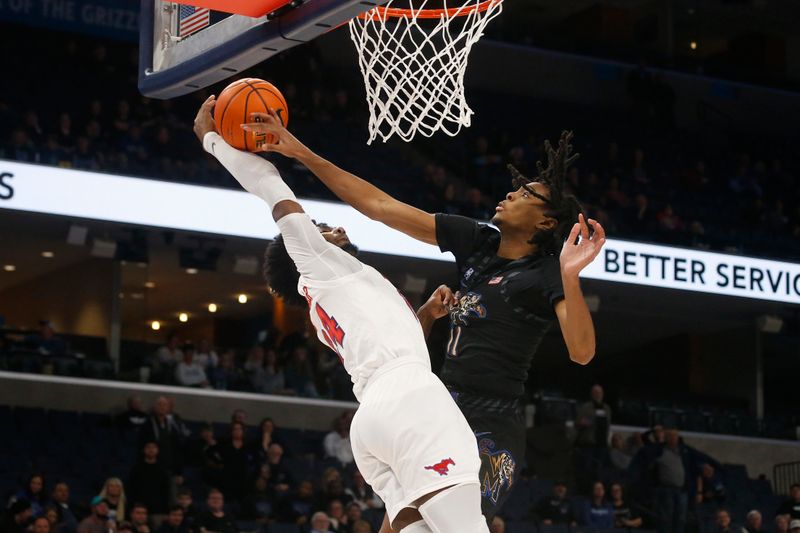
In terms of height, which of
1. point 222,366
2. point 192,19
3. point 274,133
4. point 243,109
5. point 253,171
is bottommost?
point 253,171

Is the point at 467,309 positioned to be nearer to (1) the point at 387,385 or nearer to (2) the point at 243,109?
(1) the point at 387,385

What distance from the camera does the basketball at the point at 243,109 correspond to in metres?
4.68

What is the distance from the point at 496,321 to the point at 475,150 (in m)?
Result: 14.5

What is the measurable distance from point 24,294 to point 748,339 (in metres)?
11.9

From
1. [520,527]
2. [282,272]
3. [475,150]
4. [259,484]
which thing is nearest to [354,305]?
[282,272]

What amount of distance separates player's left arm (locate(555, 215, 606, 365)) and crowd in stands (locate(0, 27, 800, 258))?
10649mm

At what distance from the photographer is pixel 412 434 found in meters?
4.15

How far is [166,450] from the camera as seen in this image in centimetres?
1252

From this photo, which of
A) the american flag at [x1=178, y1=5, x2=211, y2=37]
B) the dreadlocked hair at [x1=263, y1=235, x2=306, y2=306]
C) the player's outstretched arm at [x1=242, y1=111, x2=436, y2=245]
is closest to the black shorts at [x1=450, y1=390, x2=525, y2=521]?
the player's outstretched arm at [x1=242, y1=111, x2=436, y2=245]

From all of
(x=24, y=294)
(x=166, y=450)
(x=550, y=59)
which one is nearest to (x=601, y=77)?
(x=550, y=59)

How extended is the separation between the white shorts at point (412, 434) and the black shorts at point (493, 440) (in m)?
0.61

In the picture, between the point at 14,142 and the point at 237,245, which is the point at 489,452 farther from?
the point at 237,245

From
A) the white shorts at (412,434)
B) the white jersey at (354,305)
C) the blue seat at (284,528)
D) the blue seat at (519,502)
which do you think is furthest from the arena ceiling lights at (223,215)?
the white shorts at (412,434)

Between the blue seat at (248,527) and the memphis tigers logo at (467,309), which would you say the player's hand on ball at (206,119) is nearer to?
the memphis tigers logo at (467,309)
